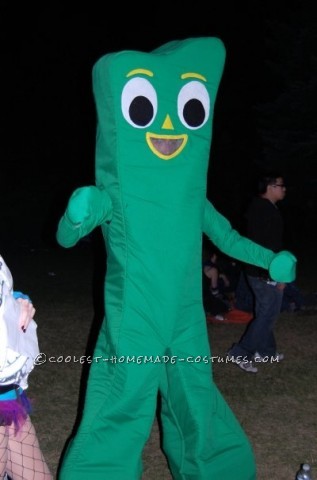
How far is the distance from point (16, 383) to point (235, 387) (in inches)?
110

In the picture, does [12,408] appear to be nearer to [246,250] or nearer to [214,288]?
[246,250]

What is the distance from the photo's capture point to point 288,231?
1437 centimetres

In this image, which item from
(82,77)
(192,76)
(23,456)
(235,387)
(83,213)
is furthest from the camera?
(82,77)

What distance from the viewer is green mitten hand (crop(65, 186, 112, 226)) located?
3.06 m

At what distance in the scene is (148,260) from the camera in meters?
3.26

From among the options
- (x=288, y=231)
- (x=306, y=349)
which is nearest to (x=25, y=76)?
(x=288, y=231)

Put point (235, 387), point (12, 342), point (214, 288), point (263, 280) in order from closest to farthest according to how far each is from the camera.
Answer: point (12, 342)
point (235, 387)
point (263, 280)
point (214, 288)

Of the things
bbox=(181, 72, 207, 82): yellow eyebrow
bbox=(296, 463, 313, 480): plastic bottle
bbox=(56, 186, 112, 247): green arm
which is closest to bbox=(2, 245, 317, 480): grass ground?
bbox=(296, 463, 313, 480): plastic bottle

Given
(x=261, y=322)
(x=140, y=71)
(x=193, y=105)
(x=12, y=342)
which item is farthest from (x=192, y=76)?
(x=261, y=322)

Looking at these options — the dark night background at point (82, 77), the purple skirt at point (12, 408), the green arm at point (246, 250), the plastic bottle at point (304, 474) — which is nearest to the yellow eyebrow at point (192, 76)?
the green arm at point (246, 250)

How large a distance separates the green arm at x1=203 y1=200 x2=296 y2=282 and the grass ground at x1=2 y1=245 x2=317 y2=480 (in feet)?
3.92

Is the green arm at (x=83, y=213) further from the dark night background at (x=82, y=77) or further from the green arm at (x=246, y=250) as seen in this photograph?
the dark night background at (x=82, y=77)

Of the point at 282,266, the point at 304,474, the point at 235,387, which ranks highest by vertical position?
the point at 282,266

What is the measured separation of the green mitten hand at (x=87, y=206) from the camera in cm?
306
